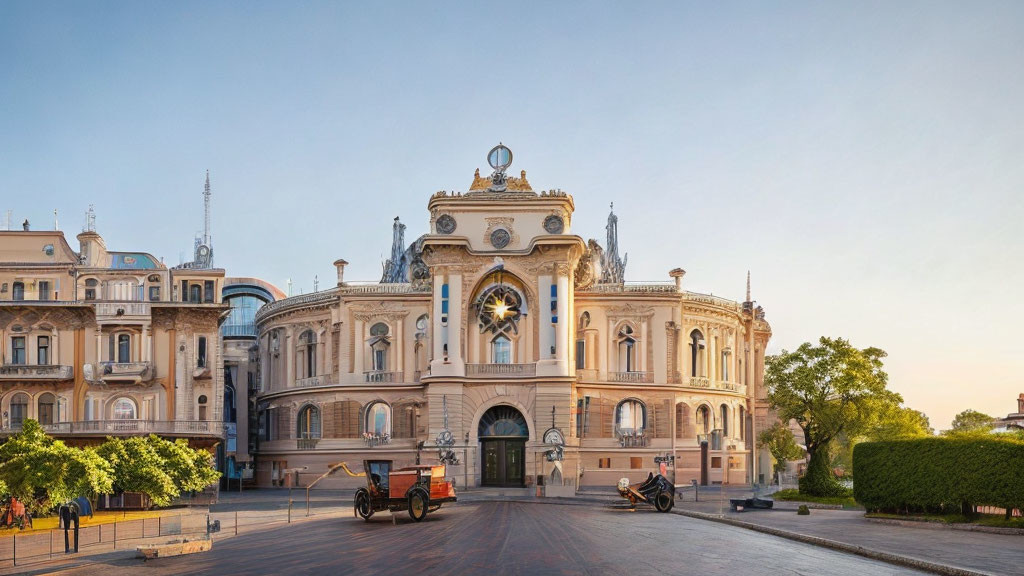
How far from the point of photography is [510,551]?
100ft

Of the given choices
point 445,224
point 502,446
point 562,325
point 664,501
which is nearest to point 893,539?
point 664,501

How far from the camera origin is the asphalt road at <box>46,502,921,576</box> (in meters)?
26.9

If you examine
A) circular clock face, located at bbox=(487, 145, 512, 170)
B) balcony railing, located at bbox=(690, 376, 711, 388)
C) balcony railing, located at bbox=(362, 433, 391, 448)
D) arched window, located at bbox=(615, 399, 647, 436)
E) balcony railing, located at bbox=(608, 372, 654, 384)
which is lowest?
balcony railing, located at bbox=(362, 433, 391, 448)

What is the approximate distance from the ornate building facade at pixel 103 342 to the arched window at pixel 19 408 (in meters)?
0.06

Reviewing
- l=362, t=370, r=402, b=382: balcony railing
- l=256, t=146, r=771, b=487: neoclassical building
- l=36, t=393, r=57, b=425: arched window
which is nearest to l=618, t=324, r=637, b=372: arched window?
l=256, t=146, r=771, b=487: neoclassical building

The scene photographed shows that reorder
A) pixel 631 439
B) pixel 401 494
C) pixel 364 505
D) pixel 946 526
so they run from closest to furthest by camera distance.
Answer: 1. pixel 946 526
2. pixel 401 494
3. pixel 364 505
4. pixel 631 439

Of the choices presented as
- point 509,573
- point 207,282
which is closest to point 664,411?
point 207,282

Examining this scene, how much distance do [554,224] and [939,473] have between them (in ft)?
120

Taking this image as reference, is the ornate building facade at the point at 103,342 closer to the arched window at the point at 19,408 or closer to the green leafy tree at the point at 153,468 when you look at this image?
the arched window at the point at 19,408

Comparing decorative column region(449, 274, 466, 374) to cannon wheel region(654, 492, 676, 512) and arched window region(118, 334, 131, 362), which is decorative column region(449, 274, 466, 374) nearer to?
arched window region(118, 334, 131, 362)

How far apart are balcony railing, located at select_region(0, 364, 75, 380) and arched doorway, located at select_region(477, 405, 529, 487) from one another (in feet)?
88.1

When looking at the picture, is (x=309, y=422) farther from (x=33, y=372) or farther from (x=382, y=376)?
(x=33, y=372)

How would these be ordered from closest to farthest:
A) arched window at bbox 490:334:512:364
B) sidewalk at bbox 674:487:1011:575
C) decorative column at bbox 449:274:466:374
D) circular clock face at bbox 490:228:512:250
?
sidewalk at bbox 674:487:1011:575 < decorative column at bbox 449:274:466:374 < circular clock face at bbox 490:228:512:250 < arched window at bbox 490:334:512:364

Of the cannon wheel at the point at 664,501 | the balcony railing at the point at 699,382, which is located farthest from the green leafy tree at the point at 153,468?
the balcony railing at the point at 699,382
